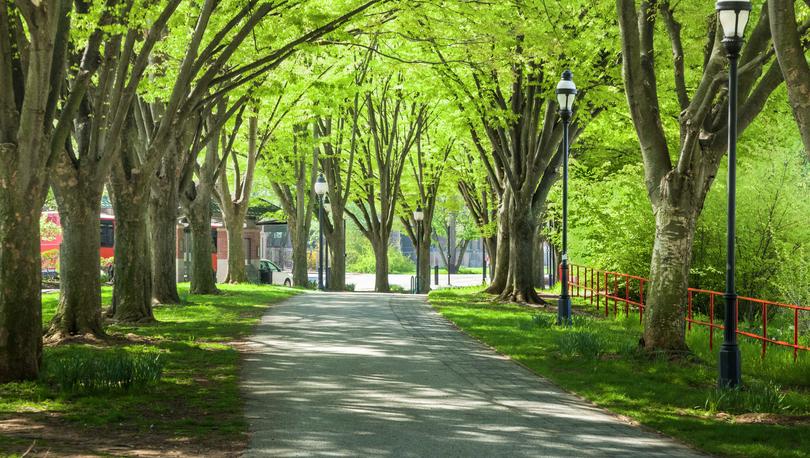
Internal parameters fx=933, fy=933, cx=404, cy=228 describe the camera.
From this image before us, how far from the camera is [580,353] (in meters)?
13.3

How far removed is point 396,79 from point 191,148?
1198 centimetres

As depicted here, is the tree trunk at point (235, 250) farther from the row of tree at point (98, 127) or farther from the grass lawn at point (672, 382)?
the grass lawn at point (672, 382)

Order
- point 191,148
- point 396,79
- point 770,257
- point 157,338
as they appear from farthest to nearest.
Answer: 1. point 396,79
2. point 191,148
3. point 770,257
4. point 157,338

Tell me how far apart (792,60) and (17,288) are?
838cm

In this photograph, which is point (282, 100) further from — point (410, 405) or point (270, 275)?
point (410, 405)

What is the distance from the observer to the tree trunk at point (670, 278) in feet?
43.0

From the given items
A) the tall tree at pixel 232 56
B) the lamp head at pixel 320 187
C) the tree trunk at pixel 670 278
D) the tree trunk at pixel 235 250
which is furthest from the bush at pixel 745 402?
the lamp head at pixel 320 187

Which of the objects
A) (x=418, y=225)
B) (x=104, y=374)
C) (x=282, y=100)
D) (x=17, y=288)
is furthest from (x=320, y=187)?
(x=104, y=374)

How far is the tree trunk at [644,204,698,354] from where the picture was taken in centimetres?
1312

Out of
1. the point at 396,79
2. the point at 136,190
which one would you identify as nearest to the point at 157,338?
→ the point at 136,190

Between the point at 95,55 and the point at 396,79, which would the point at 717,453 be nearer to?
the point at 95,55

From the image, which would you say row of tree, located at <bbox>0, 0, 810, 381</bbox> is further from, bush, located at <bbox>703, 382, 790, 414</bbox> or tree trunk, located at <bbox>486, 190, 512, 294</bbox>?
bush, located at <bbox>703, 382, 790, 414</bbox>

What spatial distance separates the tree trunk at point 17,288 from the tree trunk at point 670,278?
8157 millimetres

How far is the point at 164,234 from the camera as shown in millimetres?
21484
